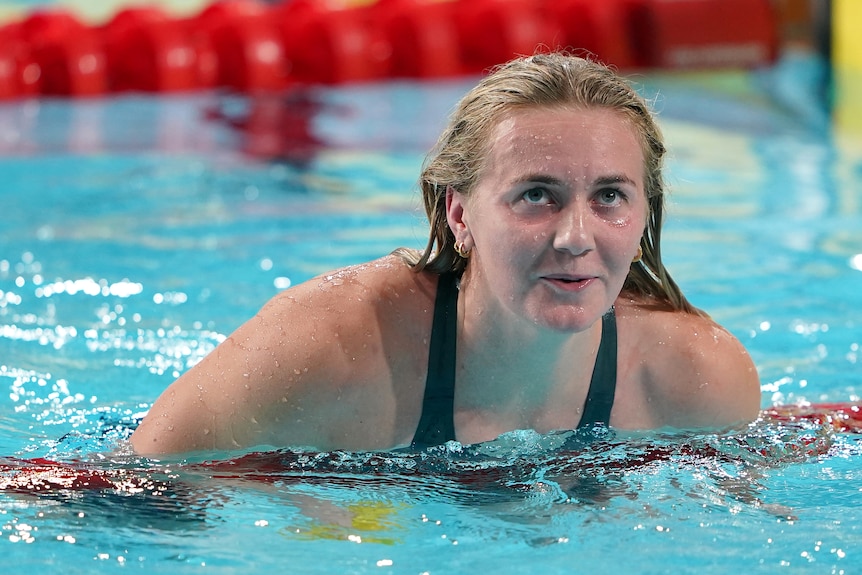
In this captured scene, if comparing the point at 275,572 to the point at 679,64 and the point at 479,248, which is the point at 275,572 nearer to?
the point at 479,248

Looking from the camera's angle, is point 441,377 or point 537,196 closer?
point 537,196

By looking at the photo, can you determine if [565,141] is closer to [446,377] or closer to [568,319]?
[568,319]

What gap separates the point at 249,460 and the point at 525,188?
0.80 meters

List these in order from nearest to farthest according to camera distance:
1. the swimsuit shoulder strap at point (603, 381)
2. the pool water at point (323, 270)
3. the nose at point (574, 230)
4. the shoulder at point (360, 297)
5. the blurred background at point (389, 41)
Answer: the nose at point (574, 230) → the pool water at point (323, 270) → the shoulder at point (360, 297) → the swimsuit shoulder strap at point (603, 381) → the blurred background at point (389, 41)

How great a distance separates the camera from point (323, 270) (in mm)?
4457

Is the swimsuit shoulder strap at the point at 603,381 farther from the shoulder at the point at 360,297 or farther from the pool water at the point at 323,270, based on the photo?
the shoulder at the point at 360,297

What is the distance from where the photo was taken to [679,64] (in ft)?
26.8

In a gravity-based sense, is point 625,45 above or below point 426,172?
above

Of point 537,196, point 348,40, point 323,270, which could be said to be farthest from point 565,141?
point 348,40

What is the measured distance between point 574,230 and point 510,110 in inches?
11.8

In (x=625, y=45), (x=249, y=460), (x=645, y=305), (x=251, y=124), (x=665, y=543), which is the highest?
(x=625, y=45)

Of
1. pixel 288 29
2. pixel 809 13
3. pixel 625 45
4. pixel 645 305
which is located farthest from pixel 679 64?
pixel 645 305

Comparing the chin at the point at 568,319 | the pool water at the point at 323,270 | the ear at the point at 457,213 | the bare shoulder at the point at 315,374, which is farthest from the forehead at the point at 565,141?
the pool water at the point at 323,270

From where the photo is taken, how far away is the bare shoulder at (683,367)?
260 cm
